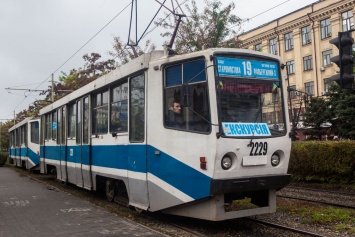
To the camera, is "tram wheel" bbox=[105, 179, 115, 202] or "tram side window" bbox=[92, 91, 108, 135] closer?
"tram side window" bbox=[92, 91, 108, 135]

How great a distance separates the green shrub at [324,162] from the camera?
13969 mm

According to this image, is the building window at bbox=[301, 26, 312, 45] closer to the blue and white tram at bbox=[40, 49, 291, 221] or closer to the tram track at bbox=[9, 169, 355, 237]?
the tram track at bbox=[9, 169, 355, 237]

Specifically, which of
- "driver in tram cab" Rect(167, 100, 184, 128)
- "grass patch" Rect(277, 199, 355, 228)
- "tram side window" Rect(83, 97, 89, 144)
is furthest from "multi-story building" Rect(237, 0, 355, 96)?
"driver in tram cab" Rect(167, 100, 184, 128)

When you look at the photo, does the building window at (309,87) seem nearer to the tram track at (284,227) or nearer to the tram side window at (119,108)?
the tram side window at (119,108)

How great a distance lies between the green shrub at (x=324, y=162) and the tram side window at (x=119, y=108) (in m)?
8.63

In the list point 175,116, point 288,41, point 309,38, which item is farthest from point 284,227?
point 288,41

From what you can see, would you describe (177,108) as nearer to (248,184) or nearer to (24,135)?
(248,184)

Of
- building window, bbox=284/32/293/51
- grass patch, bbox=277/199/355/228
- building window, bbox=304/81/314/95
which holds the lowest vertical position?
grass patch, bbox=277/199/355/228

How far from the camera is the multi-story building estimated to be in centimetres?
3666

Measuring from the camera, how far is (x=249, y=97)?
7.09 metres

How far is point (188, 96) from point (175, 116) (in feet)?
1.96

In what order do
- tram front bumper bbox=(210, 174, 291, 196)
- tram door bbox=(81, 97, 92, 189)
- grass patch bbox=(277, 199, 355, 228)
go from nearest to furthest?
tram front bumper bbox=(210, 174, 291, 196) < grass patch bbox=(277, 199, 355, 228) < tram door bbox=(81, 97, 92, 189)

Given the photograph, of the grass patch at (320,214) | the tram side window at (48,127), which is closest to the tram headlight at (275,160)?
the grass patch at (320,214)

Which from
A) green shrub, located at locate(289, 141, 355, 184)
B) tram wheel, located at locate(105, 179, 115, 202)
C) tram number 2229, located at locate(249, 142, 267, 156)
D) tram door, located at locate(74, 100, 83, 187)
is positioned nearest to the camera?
tram number 2229, located at locate(249, 142, 267, 156)
